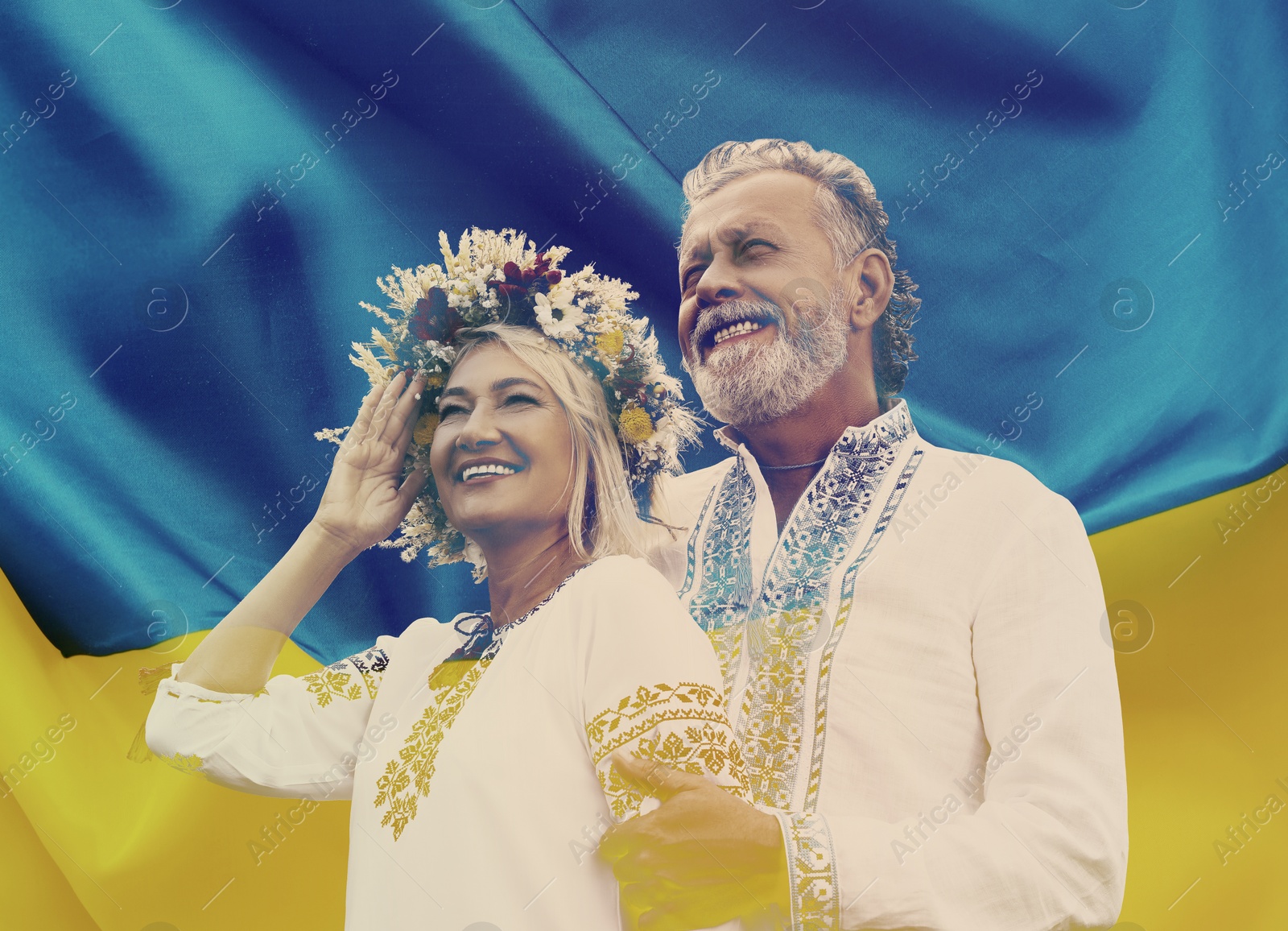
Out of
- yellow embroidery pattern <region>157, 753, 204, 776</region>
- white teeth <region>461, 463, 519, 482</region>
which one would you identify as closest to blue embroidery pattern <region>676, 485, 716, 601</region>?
white teeth <region>461, 463, 519, 482</region>

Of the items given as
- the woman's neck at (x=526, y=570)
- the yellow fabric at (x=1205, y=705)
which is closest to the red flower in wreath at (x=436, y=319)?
the woman's neck at (x=526, y=570)

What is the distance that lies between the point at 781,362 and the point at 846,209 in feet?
1.64

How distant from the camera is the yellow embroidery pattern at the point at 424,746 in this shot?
2.54 metres

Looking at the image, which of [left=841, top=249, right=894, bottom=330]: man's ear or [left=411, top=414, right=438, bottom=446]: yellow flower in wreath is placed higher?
[left=411, top=414, right=438, bottom=446]: yellow flower in wreath

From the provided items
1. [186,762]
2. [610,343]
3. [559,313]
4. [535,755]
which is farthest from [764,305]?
[186,762]

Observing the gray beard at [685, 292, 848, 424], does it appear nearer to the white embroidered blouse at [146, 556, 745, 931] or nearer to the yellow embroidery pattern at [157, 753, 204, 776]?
the white embroidered blouse at [146, 556, 745, 931]

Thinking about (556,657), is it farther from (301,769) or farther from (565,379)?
(301,769)

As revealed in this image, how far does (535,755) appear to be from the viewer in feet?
7.84

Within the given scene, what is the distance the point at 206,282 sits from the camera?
11.2 feet

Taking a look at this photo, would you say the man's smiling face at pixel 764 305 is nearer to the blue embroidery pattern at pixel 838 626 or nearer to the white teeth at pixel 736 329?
the white teeth at pixel 736 329

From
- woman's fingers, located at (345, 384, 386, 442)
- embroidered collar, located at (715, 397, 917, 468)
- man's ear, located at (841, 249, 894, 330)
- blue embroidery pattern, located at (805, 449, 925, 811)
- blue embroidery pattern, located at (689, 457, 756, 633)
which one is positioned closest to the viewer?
blue embroidery pattern, located at (805, 449, 925, 811)

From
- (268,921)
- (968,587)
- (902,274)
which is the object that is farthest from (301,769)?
(902,274)

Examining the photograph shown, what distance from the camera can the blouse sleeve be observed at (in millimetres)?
2279

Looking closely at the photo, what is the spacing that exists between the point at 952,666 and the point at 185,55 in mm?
3060
